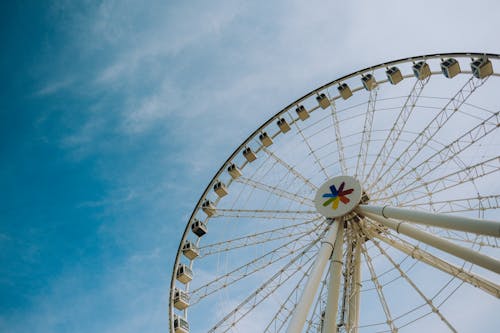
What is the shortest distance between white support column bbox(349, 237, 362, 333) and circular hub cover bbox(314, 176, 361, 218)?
1556mm

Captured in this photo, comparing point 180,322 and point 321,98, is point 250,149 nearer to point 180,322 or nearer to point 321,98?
point 321,98

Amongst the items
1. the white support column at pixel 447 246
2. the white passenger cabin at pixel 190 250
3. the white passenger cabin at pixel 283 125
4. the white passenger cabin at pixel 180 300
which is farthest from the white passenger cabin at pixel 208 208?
the white support column at pixel 447 246

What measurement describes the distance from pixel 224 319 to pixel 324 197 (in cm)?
715

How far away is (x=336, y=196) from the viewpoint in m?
17.2

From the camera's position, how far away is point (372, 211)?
14.8 metres

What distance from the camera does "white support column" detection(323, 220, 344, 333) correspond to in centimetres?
1357

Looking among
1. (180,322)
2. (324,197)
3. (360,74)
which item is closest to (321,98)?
(360,74)

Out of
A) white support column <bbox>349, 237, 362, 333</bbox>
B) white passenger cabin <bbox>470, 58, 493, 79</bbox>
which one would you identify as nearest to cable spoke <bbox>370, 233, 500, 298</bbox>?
white support column <bbox>349, 237, 362, 333</bbox>

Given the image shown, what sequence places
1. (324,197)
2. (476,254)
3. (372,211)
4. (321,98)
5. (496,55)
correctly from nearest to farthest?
1. (476,254)
2. (372,211)
3. (496,55)
4. (324,197)
5. (321,98)

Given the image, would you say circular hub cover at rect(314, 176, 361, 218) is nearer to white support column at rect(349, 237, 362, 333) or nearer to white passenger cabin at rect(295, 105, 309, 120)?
white support column at rect(349, 237, 362, 333)

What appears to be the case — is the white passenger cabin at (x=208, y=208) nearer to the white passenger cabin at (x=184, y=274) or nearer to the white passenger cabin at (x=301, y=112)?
the white passenger cabin at (x=184, y=274)

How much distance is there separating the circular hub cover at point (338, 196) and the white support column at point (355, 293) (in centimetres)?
156

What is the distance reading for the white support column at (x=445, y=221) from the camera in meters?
9.45

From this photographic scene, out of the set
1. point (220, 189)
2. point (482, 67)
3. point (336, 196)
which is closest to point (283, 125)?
point (220, 189)
